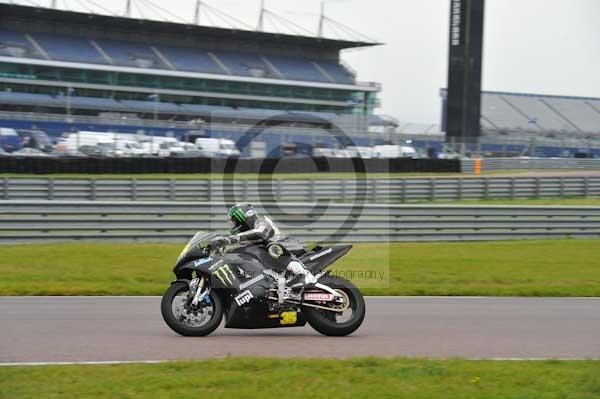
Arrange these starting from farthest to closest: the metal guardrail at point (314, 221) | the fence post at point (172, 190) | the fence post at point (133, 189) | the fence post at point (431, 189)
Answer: the fence post at point (431, 189) → the fence post at point (133, 189) → the fence post at point (172, 190) → the metal guardrail at point (314, 221)

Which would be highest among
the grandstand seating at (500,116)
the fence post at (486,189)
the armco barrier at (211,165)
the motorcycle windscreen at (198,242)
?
the grandstand seating at (500,116)

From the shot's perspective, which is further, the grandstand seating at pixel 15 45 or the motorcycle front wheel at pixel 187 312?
the grandstand seating at pixel 15 45

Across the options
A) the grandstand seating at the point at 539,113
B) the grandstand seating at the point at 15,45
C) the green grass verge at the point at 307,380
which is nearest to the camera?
the green grass verge at the point at 307,380

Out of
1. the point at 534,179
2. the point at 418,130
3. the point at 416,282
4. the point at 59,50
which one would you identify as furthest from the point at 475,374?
the point at 59,50

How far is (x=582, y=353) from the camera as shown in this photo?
847cm

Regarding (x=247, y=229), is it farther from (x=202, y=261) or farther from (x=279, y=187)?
(x=279, y=187)

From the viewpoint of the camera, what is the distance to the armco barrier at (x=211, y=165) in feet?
109

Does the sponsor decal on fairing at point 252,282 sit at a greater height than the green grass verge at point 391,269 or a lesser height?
greater

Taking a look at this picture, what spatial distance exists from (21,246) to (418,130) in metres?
37.0

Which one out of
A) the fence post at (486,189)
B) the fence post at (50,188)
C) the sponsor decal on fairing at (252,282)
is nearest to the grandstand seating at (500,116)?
the fence post at (486,189)

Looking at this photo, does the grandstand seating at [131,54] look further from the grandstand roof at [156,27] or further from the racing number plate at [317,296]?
the racing number plate at [317,296]

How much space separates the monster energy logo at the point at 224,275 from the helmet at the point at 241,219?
386mm

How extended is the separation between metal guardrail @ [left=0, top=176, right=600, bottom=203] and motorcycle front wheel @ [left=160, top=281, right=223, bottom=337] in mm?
17353

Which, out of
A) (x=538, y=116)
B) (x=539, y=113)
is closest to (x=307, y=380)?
(x=538, y=116)
